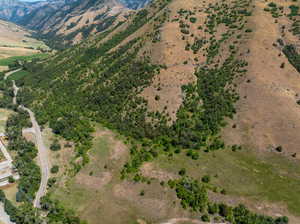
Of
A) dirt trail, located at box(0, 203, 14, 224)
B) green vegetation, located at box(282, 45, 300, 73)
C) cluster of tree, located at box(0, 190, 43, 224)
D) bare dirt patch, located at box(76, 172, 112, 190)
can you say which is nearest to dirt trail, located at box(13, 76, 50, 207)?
cluster of tree, located at box(0, 190, 43, 224)

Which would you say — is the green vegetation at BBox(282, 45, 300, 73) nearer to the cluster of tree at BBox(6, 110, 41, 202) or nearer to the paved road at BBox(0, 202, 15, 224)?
the cluster of tree at BBox(6, 110, 41, 202)

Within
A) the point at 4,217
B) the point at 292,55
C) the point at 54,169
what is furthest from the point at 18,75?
the point at 292,55

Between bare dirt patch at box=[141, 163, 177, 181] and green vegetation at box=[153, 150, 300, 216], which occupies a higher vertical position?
green vegetation at box=[153, 150, 300, 216]

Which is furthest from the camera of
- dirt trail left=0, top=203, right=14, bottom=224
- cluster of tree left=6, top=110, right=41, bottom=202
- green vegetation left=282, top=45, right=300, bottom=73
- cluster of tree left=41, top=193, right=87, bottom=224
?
green vegetation left=282, top=45, right=300, bottom=73

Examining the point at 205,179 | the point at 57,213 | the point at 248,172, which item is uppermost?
the point at 248,172

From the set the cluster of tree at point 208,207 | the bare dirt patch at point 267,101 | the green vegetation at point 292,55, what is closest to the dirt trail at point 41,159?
the cluster of tree at point 208,207

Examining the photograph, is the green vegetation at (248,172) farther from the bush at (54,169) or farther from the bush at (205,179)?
the bush at (54,169)

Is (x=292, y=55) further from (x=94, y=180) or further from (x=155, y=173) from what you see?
(x=94, y=180)

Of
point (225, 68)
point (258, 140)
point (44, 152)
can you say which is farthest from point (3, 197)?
point (225, 68)
